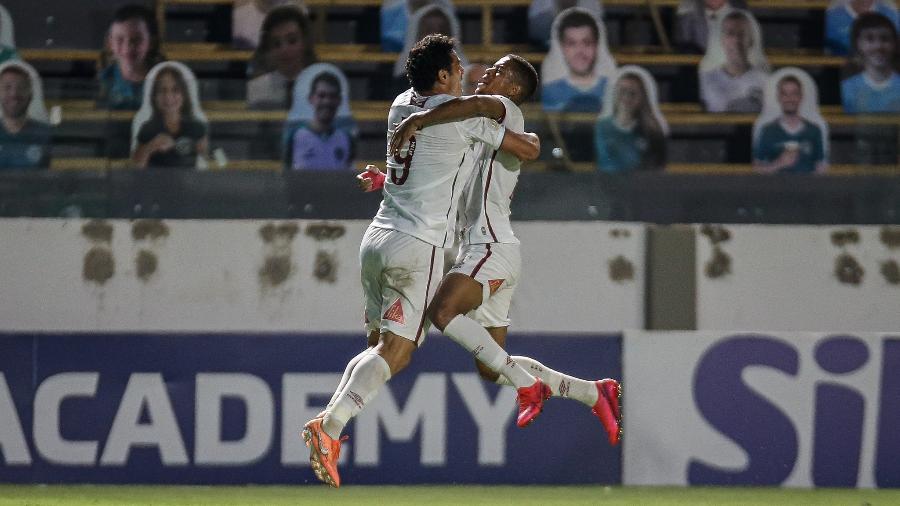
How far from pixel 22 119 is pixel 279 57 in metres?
1.46

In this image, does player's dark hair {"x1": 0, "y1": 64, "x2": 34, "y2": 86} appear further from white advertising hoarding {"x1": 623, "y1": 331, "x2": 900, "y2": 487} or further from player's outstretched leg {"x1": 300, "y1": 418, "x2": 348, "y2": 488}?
white advertising hoarding {"x1": 623, "y1": 331, "x2": 900, "y2": 487}

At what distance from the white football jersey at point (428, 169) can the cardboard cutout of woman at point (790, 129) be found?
113 inches

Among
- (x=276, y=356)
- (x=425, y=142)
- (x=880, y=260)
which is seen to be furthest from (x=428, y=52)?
(x=880, y=260)

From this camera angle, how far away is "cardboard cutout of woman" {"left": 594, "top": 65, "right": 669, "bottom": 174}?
7.07 m

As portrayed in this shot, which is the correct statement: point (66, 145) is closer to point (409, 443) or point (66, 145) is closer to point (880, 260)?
point (409, 443)

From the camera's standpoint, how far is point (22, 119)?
676 centimetres

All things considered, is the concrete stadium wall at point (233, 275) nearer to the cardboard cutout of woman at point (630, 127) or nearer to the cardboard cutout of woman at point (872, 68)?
the cardboard cutout of woman at point (630, 127)

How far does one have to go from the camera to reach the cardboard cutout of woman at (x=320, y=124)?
7.00m

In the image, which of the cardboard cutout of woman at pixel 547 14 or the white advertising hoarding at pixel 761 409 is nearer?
the white advertising hoarding at pixel 761 409

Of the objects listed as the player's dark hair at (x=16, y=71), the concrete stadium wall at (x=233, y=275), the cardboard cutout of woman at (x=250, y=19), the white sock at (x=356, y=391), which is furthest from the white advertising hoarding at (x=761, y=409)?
the player's dark hair at (x=16, y=71)

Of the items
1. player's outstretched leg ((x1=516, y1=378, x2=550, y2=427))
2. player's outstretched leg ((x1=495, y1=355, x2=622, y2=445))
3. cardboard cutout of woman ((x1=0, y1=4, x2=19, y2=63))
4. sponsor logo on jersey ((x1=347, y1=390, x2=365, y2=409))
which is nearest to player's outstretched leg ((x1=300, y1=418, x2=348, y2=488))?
sponsor logo on jersey ((x1=347, y1=390, x2=365, y2=409))

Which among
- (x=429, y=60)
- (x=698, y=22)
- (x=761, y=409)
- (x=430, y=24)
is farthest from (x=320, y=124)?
(x=761, y=409)

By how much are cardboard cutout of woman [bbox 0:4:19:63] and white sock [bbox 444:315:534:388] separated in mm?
3133

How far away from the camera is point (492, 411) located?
21.6 feet
